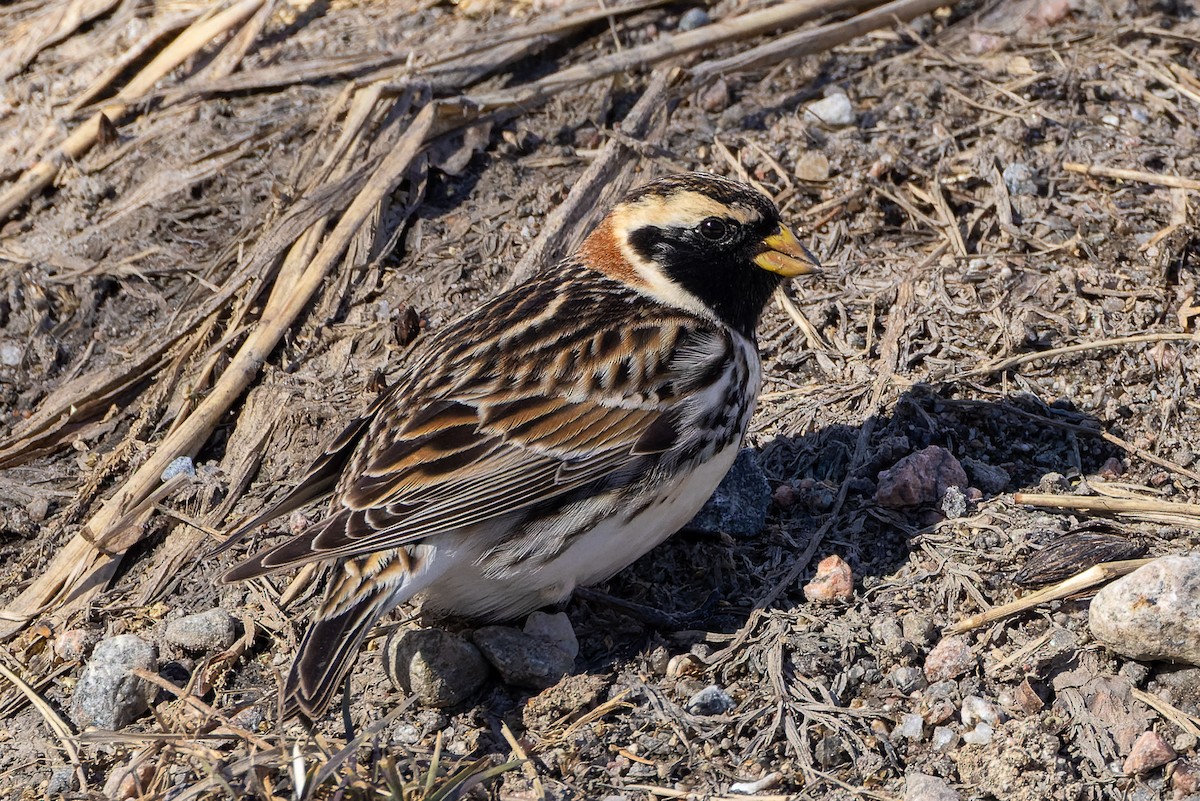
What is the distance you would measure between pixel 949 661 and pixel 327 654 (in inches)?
81.0

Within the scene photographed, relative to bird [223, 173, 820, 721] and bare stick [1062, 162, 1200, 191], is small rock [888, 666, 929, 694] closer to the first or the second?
bird [223, 173, 820, 721]

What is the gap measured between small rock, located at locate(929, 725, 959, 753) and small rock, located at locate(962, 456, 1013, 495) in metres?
1.26

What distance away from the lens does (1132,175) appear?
257 inches

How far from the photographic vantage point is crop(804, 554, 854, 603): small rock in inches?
196

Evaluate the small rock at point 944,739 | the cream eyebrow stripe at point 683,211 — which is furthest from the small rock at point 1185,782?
the cream eyebrow stripe at point 683,211

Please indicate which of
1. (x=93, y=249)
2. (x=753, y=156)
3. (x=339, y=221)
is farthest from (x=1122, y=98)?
(x=93, y=249)

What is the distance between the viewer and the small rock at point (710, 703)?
4.63m

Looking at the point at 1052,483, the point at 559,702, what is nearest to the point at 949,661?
the point at 1052,483

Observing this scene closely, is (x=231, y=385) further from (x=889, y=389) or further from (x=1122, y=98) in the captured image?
(x=1122, y=98)

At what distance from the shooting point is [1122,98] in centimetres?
710

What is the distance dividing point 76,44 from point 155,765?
559 cm

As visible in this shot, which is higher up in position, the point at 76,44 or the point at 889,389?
the point at 76,44

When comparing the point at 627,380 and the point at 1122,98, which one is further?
the point at 1122,98

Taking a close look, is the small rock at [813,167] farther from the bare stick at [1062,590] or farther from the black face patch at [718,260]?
the bare stick at [1062,590]
